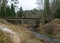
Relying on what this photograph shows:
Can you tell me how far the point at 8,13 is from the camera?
95.5m

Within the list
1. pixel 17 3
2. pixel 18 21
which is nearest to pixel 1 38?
pixel 18 21

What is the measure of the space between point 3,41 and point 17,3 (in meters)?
78.4

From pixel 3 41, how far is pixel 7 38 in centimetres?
93

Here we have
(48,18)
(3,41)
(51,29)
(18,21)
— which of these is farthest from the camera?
(18,21)

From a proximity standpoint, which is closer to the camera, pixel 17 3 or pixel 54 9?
pixel 54 9

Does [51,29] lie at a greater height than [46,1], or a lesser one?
lesser

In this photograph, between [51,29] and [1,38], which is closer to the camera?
[1,38]

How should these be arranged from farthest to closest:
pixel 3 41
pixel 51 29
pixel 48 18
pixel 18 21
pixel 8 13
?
pixel 8 13 < pixel 18 21 < pixel 48 18 < pixel 51 29 < pixel 3 41

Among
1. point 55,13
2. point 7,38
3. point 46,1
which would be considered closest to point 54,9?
point 55,13

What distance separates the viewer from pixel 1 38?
54.5 feet

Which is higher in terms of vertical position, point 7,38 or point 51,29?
point 7,38

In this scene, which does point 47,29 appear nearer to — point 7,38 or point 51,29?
point 51,29

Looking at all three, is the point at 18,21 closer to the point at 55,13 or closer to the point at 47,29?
the point at 55,13

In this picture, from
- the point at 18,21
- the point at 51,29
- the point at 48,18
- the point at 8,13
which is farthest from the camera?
the point at 8,13
